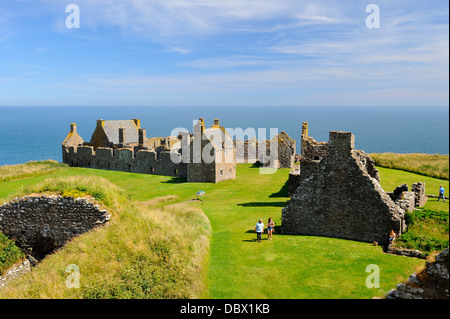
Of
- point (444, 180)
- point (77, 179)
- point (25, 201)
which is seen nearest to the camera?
point (25, 201)

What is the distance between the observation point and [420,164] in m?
35.8

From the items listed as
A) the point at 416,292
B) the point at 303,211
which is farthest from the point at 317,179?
the point at 416,292

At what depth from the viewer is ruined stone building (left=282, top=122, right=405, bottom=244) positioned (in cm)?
1584

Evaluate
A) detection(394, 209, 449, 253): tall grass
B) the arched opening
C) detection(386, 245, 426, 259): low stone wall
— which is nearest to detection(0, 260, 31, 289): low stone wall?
the arched opening

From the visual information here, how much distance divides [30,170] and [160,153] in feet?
55.2

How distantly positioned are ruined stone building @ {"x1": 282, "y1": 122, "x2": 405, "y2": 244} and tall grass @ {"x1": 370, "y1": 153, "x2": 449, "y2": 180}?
17917 mm

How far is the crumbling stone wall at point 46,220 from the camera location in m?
18.2

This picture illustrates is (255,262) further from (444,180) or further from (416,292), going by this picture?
(444,180)

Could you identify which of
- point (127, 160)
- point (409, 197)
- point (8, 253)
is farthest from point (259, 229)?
point (127, 160)

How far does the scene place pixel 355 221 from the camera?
16406 millimetres

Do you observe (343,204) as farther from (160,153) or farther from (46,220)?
(160,153)

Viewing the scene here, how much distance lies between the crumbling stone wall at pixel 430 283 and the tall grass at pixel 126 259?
19.5ft
